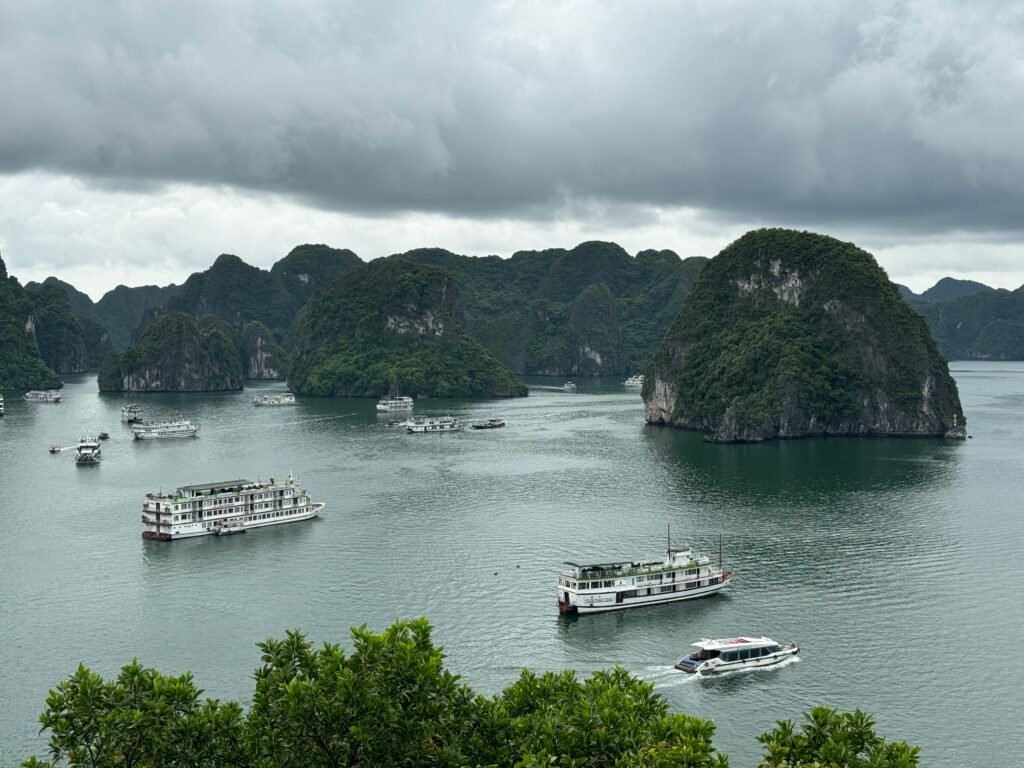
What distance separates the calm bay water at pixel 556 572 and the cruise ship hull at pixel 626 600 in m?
0.87

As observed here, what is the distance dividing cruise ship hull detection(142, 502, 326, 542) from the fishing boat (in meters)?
36.8

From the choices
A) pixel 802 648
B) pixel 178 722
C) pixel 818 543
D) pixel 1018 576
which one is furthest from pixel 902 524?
pixel 178 722

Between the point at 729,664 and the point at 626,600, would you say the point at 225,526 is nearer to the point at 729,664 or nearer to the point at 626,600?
the point at 626,600

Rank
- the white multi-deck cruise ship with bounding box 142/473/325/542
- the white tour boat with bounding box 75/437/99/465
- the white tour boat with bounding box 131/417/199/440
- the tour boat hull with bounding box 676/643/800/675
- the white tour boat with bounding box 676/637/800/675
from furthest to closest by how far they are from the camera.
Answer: the white tour boat with bounding box 131/417/199/440 < the white tour boat with bounding box 75/437/99/465 < the white multi-deck cruise ship with bounding box 142/473/325/542 < the white tour boat with bounding box 676/637/800/675 < the tour boat hull with bounding box 676/643/800/675

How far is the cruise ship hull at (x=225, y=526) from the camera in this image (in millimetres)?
100188

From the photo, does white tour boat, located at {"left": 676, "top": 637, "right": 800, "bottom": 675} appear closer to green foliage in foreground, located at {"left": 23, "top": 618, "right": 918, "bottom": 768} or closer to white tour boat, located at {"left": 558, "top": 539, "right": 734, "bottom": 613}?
white tour boat, located at {"left": 558, "top": 539, "right": 734, "bottom": 613}

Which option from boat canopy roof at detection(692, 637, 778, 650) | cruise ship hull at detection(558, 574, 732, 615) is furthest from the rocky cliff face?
boat canopy roof at detection(692, 637, 778, 650)

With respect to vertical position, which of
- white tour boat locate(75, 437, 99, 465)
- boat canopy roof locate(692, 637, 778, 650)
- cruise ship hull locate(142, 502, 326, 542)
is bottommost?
boat canopy roof locate(692, 637, 778, 650)

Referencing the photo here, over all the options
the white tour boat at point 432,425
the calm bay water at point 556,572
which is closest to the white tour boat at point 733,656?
the calm bay water at point 556,572

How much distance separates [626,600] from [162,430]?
122684 mm

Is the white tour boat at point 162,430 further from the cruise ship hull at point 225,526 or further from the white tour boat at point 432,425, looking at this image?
the cruise ship hull at point 225,526

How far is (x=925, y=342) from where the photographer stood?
184 metres

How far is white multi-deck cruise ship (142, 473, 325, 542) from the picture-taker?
10100 centimetres

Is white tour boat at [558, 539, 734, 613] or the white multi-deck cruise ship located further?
the white multi-deck cruise ship
